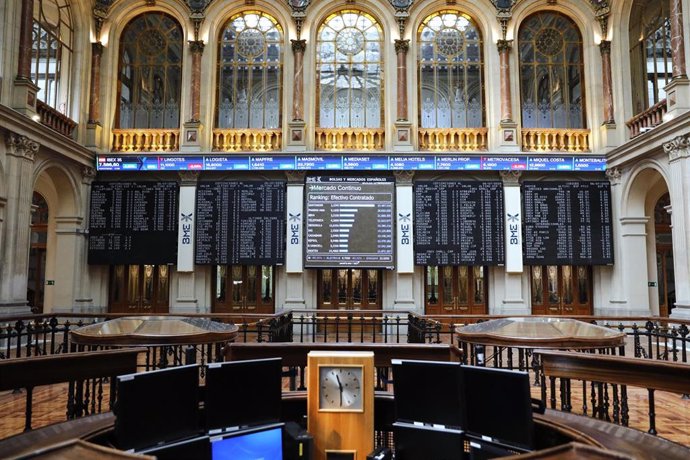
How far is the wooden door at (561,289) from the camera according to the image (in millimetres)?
13562

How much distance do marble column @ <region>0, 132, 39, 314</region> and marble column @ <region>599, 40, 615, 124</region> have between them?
13970 mm

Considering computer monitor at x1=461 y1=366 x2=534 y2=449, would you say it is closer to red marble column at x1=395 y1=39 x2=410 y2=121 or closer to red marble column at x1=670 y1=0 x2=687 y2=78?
red marble column at x1=670 y1=0 x2=687 y2=78

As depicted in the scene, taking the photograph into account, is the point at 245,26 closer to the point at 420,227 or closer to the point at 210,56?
the point at 210,56

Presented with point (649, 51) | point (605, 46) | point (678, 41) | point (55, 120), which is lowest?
point (55, 120)

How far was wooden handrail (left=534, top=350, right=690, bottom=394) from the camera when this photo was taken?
10.7 ft

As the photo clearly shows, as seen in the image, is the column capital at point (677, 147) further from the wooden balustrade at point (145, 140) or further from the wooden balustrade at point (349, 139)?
the wooden balustrade at point (145, 140)

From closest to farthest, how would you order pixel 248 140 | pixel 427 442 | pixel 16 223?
pixel 427 442
pixel 16 223
pixel 248 140

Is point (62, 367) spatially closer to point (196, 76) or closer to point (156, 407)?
point (156, 407)

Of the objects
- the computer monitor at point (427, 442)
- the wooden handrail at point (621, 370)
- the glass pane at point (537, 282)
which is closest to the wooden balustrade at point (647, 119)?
the glass pane at point (537, 282)

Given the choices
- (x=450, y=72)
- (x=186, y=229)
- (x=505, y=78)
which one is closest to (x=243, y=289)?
(x=186, y=229)

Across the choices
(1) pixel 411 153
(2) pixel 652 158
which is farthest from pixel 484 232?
(2) pixel 652 158

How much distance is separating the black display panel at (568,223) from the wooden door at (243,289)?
693 cm

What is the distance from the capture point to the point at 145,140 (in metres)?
13.8

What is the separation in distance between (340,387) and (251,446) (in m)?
0.62
